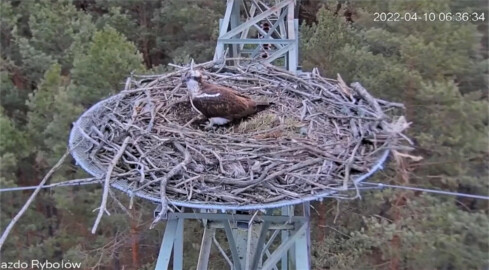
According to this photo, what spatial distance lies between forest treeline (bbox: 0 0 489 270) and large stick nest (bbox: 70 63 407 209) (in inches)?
83.5

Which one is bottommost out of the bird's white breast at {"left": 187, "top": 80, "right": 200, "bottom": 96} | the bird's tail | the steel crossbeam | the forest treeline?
the forest treeline

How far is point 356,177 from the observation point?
2.85 metres

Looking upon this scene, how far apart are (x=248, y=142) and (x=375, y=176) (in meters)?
5.13

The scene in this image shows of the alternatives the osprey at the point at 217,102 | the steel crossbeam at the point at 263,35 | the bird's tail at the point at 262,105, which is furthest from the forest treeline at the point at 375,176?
the osprey at the point at 217,102

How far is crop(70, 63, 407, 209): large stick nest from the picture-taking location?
2842 mm

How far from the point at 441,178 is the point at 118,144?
5.38m

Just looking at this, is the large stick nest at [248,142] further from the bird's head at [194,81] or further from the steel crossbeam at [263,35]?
the steel crossbeam at [263,35]

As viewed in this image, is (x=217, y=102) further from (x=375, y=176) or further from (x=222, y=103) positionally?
(x=375, y=176)

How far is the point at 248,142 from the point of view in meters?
3.34

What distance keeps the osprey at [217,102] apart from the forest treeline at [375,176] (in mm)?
2221

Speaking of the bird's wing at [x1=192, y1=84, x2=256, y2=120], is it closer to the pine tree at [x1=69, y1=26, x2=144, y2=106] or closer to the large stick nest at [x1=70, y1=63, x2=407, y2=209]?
the large stick nest at [x1=70, y1=63, x2=407, y2=209]

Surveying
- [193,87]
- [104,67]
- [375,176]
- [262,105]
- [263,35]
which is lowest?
[375,176]

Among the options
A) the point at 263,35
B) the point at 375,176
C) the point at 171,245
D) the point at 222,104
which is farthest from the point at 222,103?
the point at 375,176

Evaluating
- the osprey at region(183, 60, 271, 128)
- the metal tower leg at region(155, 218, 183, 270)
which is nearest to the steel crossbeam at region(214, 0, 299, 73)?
the osprey at region(183, 60, 271, 128)
